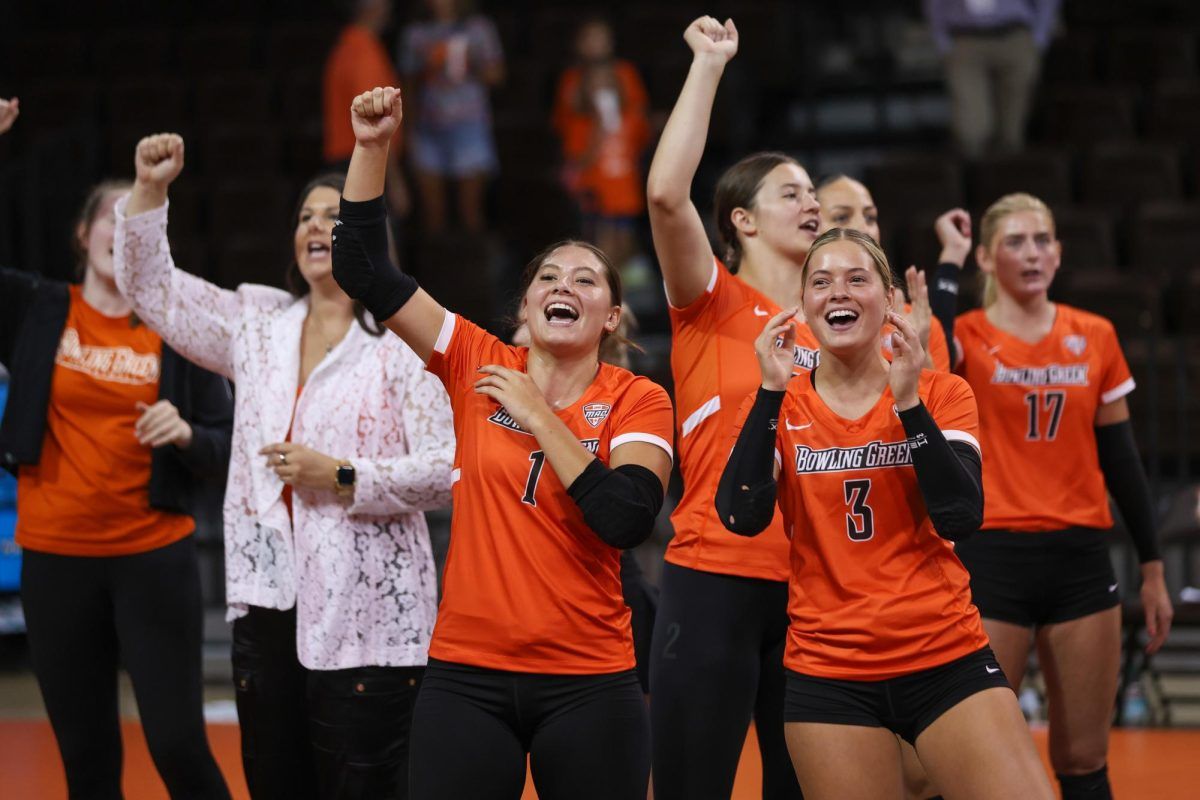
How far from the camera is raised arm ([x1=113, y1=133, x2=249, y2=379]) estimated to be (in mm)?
3488

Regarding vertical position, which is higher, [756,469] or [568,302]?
[568,302]

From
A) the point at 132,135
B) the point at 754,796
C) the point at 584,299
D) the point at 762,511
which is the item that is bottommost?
the point at 754,796

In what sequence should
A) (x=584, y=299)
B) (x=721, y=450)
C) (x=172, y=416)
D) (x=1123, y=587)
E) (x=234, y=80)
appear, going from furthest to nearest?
(x=234, y=80), (x=1123, y=587), (x=172, y=416), (x=721, y=450), (x=584, y=299)

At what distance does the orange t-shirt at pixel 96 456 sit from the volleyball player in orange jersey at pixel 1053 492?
2.07 meters

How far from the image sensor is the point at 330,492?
11.2ft

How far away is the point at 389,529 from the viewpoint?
3.48m

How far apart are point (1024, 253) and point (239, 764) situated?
300 cm

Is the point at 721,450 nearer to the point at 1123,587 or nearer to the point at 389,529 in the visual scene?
the point at 389,529

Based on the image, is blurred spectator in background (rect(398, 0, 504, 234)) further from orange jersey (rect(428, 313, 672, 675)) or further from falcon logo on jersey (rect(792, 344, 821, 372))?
orange jersey (rect(428, 313, 672, 675))

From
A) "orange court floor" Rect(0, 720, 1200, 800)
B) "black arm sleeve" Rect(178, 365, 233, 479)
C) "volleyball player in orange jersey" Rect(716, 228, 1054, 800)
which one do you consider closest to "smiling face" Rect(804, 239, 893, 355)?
"volleyball player in orange jersey" Rect(716, 228, 1054, 800)

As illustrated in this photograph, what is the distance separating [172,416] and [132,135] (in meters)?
6.31

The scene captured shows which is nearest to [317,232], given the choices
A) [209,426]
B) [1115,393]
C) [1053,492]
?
[209,426]

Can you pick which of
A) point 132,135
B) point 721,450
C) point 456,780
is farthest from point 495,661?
point 132,135

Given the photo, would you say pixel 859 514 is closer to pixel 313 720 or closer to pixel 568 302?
pixel 568 302
